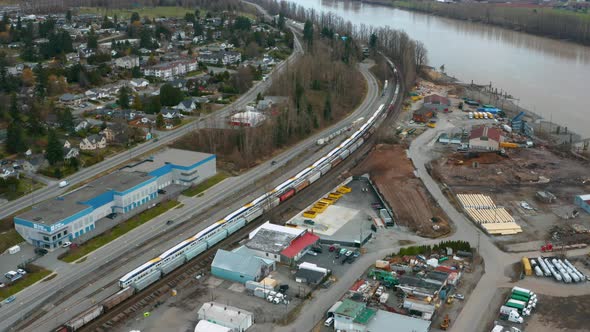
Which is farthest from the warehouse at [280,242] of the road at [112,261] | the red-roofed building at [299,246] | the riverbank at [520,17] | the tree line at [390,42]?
the riverbank at [520,17]

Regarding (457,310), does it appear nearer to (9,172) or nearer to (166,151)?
(166,151)

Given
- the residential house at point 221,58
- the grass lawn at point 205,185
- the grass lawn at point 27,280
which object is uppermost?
the residential house at point 221,58

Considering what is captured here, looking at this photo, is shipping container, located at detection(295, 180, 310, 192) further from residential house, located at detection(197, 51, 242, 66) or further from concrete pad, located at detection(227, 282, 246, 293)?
residential house, located at detection(197, 51, 242, 66)

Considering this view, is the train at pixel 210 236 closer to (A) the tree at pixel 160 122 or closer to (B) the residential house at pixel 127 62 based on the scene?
(A) the tree at pixel 160 122

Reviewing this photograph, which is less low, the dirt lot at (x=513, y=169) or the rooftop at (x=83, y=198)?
the rooftop at (x=83, y=198)

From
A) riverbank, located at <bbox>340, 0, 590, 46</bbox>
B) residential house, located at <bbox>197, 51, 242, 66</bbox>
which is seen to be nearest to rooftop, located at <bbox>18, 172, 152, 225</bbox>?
residential house, located at <bbox>197, 51, 242, 66</bbox>
